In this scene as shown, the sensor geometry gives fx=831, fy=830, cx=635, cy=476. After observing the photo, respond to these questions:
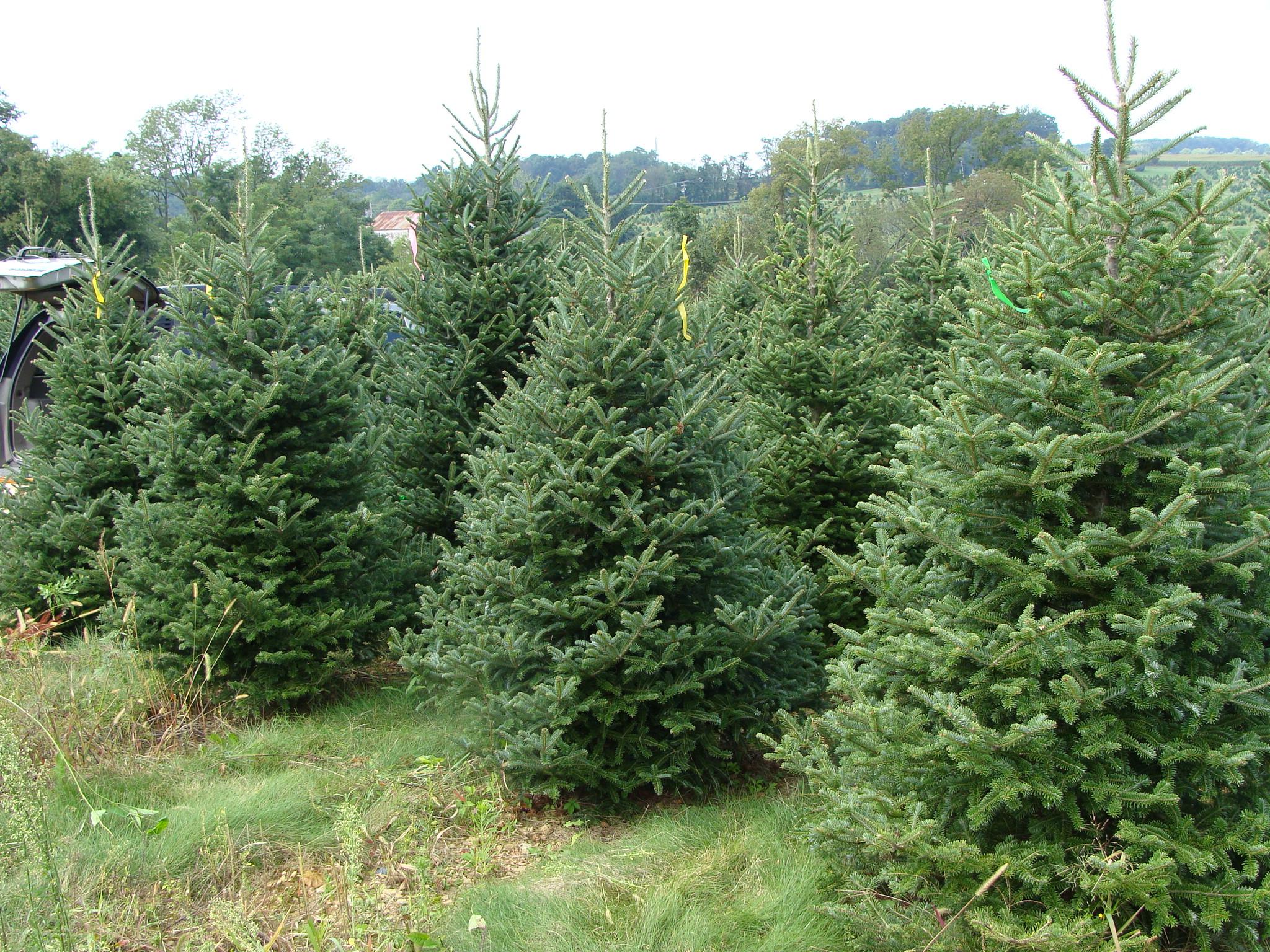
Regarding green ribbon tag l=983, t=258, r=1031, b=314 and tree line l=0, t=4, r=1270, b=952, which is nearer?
tree line l=0, t=4, r=1270, b=952

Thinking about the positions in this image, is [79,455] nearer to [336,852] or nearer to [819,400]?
[336,852]

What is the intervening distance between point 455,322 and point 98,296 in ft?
10.6

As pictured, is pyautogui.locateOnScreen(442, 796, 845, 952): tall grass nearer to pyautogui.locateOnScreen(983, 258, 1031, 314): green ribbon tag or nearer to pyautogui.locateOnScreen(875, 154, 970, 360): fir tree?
pyautogui.locateOnScreen(983, 258, 1031, 314): green ribbon tag

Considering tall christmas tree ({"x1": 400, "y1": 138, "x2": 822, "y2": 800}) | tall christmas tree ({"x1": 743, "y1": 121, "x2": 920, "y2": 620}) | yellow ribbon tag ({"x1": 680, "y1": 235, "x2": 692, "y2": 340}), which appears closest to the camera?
tall christmas tree ({"x1": 400, "y1": 138, "x2": 822, "y2": 800})

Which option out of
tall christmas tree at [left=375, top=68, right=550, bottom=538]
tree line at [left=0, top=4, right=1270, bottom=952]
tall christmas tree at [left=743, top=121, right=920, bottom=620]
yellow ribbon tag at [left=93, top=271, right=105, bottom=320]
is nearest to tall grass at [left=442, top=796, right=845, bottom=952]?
tree line at [left=0, top=4, right=1270, bottom=952]

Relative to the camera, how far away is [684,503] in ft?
12.8

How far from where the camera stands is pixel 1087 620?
266 centimetres

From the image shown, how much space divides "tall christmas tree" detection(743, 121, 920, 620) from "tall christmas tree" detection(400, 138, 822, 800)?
146 centimetres

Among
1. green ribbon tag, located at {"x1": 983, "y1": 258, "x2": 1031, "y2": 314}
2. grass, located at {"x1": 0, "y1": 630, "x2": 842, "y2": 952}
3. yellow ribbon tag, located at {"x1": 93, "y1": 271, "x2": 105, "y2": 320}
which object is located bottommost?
grass, located at {"x1": 0, "y1": 630, "x2": 842, "y2": 952}

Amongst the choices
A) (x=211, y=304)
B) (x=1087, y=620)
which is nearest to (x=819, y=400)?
(x=1087, y=620)

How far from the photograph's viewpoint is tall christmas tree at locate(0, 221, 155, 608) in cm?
659

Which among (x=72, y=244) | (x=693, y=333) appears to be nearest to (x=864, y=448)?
(x=693, y=333)

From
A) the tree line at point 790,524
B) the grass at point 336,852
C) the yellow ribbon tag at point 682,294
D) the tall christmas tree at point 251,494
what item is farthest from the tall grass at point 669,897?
the yellow ribbon tag at point 682,294

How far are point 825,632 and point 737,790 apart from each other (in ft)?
5.34
